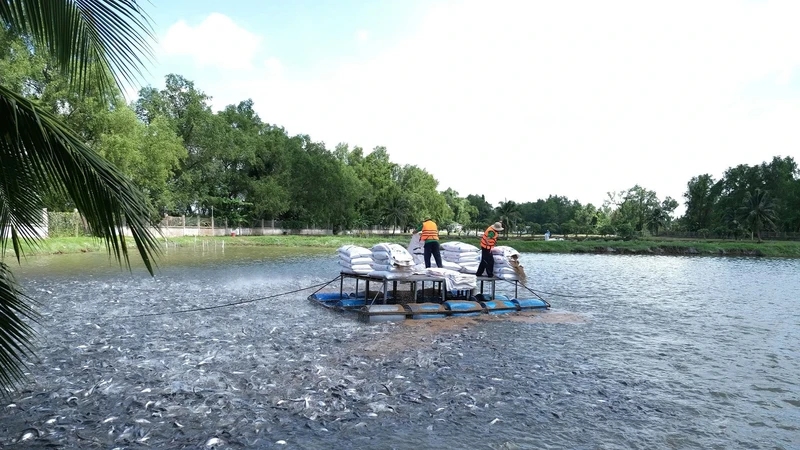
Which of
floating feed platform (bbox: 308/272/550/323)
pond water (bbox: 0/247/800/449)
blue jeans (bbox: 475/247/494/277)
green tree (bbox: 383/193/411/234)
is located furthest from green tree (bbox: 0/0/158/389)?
green tree (bbox: 383/193/411/234)

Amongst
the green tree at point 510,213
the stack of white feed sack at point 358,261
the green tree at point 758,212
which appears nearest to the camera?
the stack of white feed sack at point 358,261

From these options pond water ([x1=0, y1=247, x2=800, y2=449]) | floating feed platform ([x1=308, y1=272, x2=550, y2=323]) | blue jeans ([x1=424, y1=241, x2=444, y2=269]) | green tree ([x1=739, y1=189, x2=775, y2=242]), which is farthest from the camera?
green tree ([x1=739, y1=189, x2=775, y2=242])

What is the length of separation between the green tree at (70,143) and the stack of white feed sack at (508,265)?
47.1 ft

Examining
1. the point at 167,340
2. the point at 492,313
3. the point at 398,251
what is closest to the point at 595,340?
the point at 492,313

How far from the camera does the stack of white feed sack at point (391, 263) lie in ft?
48.0

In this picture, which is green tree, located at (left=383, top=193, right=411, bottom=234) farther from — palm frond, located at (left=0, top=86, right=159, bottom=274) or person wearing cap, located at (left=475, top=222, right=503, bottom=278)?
palm frond, located at (left=0, top=86, right=159, bottom=274)

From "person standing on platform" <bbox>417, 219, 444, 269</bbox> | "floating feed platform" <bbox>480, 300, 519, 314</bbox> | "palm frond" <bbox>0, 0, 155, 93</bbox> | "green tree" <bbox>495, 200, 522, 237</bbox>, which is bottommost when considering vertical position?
"floating feed platform" <bbox>480, 300, 519, 314</bbox>

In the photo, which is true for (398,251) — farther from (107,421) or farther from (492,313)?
(107,421)

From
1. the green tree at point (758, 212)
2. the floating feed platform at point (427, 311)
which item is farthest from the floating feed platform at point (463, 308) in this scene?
the green tree at point (758, 212)

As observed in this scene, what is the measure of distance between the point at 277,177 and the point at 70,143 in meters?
64.2

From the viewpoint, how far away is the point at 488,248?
51.8 feet

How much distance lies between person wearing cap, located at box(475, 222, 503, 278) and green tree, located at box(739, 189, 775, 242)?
249 ft

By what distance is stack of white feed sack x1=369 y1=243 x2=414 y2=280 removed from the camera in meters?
14.6

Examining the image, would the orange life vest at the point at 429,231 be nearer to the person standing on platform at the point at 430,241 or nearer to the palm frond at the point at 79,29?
the person standing on platform at the point at 430,241
